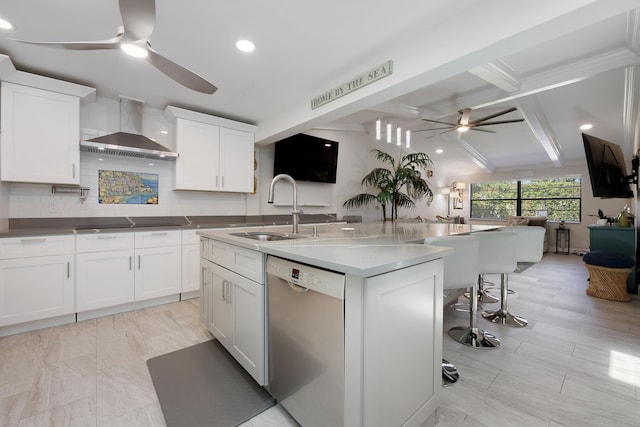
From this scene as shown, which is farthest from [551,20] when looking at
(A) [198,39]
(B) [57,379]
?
(B) [57,379]

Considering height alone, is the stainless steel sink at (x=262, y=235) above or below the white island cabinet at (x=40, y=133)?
below

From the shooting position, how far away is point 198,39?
2.15 metres

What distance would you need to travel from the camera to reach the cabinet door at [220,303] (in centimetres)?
182

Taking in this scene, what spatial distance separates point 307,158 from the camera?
4.84 metres

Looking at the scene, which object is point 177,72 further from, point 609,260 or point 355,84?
point 609,260

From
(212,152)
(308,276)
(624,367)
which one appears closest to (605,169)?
(624,367)

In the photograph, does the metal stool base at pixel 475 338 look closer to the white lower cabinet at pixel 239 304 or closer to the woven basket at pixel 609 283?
the white lower cabinet at pixel 239 304

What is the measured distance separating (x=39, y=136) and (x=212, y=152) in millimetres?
1651

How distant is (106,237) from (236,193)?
6.01 feet

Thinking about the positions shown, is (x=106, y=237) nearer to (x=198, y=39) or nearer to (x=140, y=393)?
(x=140, y=393)

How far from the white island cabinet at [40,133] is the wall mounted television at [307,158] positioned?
2479mm

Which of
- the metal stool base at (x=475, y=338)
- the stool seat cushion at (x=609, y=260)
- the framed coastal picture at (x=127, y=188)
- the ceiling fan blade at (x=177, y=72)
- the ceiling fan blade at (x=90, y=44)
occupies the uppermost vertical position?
the ceiling fan blade at (x=90, y=44)

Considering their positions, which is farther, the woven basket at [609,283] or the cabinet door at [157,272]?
the woven basket at [609,283]

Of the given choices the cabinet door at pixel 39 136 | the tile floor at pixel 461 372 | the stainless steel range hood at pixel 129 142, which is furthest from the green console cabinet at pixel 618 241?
the cabinet door at pixel 39 136
